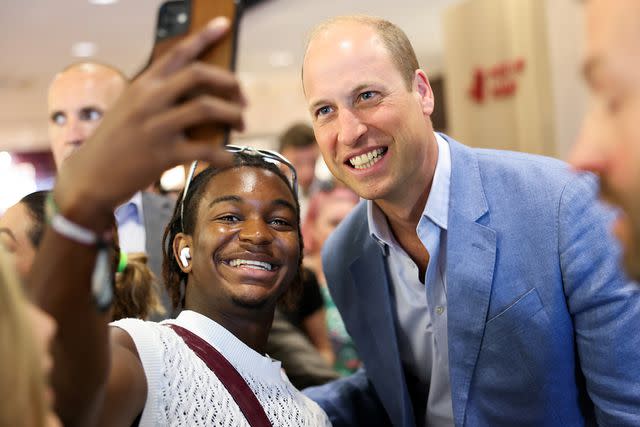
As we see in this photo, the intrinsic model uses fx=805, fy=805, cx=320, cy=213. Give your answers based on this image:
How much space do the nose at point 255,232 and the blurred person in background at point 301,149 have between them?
9.70 feet

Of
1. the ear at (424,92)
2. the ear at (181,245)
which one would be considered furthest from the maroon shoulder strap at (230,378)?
the ear at (424,92)

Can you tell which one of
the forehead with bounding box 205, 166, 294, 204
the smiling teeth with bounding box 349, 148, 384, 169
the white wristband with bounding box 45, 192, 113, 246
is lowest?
the smiling teeth with bounding box 349, 148, 384, 169

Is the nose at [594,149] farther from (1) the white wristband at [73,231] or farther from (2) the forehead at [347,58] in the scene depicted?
(2) the forehead at [347,58]

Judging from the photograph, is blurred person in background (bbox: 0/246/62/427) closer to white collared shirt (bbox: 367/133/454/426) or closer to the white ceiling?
white collared shirt (bbox: 367/133/454/426)

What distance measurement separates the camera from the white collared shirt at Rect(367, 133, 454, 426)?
2.14 metres

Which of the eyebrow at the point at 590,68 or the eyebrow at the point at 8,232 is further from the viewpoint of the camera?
the eyebrow at the point at 8,232

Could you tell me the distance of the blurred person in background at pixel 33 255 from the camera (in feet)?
5.30

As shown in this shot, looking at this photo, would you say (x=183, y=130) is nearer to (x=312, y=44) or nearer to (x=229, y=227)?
(x=229, y=227)

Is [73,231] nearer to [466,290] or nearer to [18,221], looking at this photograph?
[18,221]

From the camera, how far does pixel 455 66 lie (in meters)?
6.72

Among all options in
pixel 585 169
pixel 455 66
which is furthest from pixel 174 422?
pixel 455 66

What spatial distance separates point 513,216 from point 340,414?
2.46 ft

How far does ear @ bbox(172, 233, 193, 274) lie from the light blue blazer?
2.17 feet

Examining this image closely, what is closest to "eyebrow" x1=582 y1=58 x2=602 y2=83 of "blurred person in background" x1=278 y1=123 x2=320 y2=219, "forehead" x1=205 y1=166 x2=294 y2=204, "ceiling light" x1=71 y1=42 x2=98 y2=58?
"forehead" x1=205 y1=166 x2=294 y2=204
